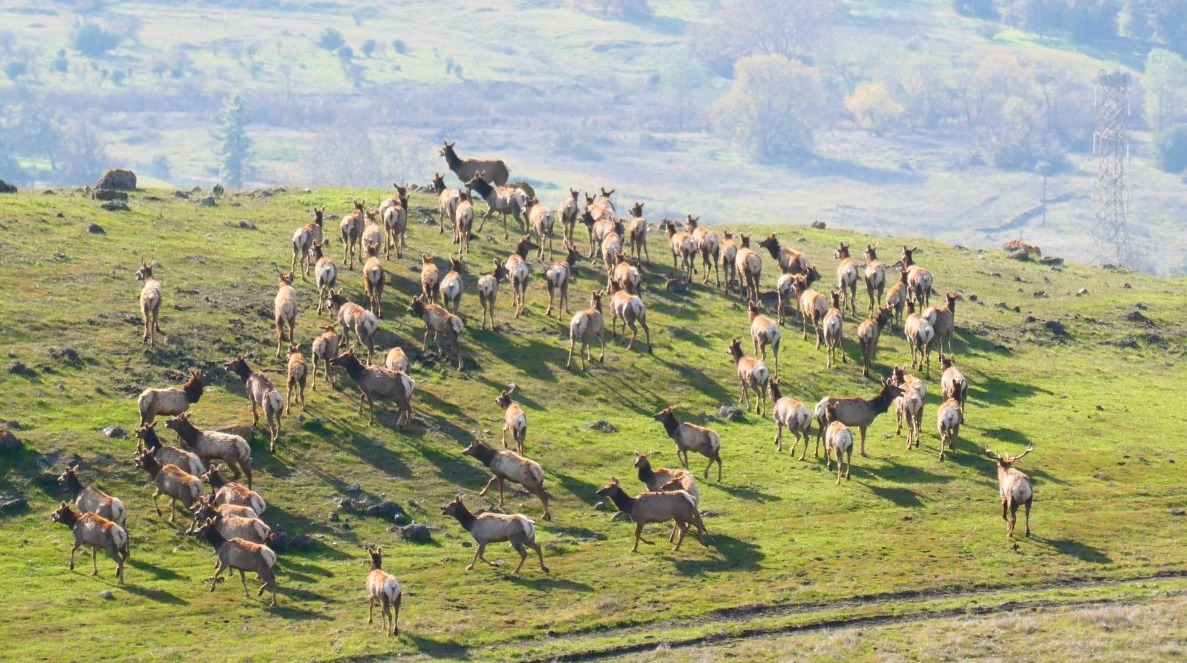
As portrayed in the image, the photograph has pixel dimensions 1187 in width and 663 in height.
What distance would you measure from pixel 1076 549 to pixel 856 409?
7.97m

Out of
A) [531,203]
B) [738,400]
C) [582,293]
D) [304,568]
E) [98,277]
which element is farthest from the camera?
[531,203]

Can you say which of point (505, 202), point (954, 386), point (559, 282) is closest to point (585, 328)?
point (559, 282)

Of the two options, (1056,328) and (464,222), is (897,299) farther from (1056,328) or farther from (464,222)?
(464,222)

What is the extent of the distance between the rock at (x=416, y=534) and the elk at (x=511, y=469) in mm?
2373

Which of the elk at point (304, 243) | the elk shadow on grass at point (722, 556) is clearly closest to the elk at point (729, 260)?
the elk at point (304, 243)

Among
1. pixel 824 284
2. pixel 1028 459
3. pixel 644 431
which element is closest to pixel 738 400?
pixel 644 431

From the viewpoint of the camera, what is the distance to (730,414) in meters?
49.4

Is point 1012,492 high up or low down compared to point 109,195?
down

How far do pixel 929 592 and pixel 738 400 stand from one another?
14.3 metres

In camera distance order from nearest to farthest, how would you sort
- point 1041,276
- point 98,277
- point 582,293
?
point 98,277 → point 582,293 → point 1041,276

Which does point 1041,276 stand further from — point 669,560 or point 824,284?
point 669,560

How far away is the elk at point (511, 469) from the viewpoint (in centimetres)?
4012

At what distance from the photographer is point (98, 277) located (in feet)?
181

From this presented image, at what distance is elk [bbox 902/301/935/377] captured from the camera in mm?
54656
